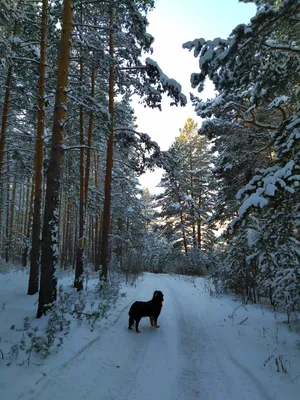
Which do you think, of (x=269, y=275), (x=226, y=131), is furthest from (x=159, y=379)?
(x=226, y=131)

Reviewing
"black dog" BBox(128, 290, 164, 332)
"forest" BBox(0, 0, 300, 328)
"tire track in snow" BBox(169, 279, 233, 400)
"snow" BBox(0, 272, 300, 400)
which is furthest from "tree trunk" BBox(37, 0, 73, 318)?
"tire track in snow" BBox(169, 279, 233, 400)

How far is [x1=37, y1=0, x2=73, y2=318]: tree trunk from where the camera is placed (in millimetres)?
6234

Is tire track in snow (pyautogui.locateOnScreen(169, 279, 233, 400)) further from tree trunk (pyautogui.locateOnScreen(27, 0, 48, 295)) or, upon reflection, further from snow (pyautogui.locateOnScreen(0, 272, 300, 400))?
tree trunk (pyautogui.locateOnScreen(27, 0, 48, 295))

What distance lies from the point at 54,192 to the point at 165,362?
4649mm

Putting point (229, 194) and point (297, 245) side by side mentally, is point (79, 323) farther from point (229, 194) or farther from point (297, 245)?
point (229, 194)

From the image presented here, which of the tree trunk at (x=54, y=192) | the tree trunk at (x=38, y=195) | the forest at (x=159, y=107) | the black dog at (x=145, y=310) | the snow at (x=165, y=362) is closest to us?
the snow at (x=165, y=362)

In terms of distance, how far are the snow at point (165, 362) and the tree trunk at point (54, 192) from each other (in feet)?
2.52

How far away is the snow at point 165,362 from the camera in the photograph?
3.47 metres

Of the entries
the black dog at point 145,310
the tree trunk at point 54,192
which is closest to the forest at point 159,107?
the tree trunk at point 54,192

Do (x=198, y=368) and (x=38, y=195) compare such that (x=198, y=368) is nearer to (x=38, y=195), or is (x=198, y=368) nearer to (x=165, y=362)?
(x=165, y=362)

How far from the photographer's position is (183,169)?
2595 centimetres

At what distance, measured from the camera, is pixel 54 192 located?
21.4ft

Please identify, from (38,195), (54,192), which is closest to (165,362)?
(54,192)

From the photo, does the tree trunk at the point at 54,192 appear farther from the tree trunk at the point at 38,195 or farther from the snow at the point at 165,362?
the tree trunk at the point at 38,195
